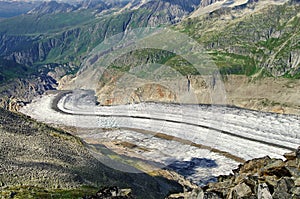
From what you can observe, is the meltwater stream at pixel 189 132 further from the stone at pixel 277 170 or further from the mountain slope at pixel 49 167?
the stone at pixel 277 170

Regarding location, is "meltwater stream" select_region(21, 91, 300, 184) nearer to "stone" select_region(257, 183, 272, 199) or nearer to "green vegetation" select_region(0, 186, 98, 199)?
"green vegetation" select_region(0, 186, 98, 199)

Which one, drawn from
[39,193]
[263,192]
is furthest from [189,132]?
[263,192]

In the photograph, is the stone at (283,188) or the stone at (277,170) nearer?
the stone at (283,188)

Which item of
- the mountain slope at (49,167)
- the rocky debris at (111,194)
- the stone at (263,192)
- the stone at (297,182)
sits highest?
the stone at (297,182)

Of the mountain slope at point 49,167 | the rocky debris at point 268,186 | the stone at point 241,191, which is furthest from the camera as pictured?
the mountain slope at point 49,167

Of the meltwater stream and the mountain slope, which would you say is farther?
the meltwater stream

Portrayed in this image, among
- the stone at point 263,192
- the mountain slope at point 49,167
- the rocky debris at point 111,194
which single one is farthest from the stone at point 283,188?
the mountain slope at point 49,167

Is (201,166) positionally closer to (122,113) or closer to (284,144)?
(284,144)

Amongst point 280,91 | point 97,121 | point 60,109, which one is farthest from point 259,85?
point 60,109

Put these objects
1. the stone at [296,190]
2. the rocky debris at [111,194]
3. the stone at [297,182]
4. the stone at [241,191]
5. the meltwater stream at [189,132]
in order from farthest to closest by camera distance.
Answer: the meltwater stream at [189,132] → the rocky debris at [111,194] → the stone at [241,191] → the stone at [297,182] → the stone at [296,190]

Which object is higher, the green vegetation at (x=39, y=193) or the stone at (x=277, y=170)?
the stone at (x=277, y=170)

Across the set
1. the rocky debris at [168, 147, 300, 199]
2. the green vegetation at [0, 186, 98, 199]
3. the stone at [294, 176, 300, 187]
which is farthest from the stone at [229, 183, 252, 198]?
the green vegetation at [0, 186, 98, 199]
